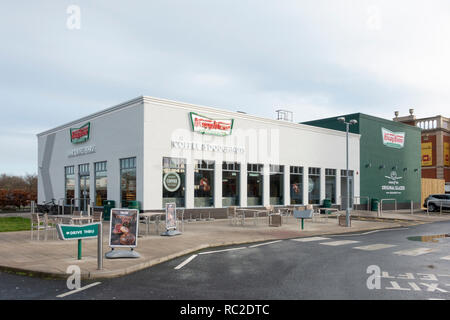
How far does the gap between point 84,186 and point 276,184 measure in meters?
12.6

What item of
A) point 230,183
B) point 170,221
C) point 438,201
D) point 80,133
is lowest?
point 438,201

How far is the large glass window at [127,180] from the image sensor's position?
829 inches

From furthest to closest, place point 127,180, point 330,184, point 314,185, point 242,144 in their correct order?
point 330,184 < point 314,185 < point 242,144 < point 127,180

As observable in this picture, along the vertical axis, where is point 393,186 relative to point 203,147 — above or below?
below

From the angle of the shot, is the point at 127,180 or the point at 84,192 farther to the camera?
the point at 84,192

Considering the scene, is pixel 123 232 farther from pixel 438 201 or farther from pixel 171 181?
pixel 438 201

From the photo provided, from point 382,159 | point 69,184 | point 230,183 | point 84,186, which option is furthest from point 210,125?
point 382,159

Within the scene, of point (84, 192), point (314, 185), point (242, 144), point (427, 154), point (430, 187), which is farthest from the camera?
point (427, 154)

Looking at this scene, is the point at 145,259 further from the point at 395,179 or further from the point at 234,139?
the point at 395,179

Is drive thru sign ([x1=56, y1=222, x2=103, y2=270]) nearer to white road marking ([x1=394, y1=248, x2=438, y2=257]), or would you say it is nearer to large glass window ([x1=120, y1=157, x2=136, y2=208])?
white road marking ([x1=394, y1=248, x2=438, y2=257])

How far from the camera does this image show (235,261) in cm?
1018

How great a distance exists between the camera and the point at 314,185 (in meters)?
29.0
